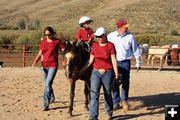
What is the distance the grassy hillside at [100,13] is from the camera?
58.9 m

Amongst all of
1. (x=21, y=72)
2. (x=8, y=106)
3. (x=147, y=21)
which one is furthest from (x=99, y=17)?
(x=8, y=106)

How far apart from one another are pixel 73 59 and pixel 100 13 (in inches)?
2477

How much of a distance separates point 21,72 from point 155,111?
969 cm

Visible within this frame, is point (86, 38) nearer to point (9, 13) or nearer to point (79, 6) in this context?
point (79, 6)

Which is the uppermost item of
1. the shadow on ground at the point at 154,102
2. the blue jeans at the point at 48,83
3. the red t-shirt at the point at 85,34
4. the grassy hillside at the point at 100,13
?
the grassy hillside at the point at 100,13

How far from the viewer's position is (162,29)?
57.7m

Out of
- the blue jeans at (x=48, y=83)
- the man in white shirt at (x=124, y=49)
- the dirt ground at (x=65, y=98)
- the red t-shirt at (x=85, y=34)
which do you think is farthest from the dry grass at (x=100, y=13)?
the man in white shirt at (x=124, y=49)

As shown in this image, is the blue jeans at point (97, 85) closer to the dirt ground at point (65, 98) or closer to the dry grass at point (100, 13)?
the dirt ground at point (65, 98)

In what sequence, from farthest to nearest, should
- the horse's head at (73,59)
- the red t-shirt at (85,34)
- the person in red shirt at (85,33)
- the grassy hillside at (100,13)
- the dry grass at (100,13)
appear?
the dry grass at (100,13)
the grassy hillside at (100,13)
the red t-shirt at (85,34)
the person in red shirt at (85,33)
the horse's head at (73,59)

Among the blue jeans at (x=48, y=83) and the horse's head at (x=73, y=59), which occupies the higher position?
the horse's head at (x=73, y=59)

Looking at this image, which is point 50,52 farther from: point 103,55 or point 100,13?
point 100,13

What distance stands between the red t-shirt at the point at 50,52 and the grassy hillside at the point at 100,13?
31.0 m

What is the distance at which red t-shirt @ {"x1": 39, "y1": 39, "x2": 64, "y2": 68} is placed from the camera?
409 inches

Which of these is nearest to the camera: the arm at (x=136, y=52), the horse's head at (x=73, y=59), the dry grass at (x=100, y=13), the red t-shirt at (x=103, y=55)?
the red t-shirt at (x=103, y=55)
